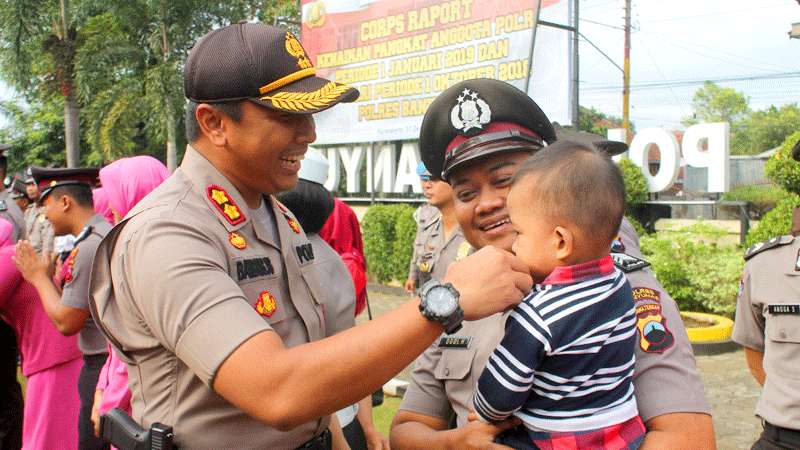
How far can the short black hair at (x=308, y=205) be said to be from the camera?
3.41m

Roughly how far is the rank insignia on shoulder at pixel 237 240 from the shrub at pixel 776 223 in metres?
6.65

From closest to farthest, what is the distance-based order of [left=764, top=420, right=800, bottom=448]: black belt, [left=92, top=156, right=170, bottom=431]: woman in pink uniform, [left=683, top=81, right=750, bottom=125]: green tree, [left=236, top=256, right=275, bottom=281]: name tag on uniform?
[left=236, top=256, right=275, bottom=281]: name tag on uniform
[left=764, top=420, right=800, bottom=448]: black belt
[left=92, top=156, right=170, bottom=431]: woman in pink uniform
[left=683, top=81, right=750, bottom=125]: green tree

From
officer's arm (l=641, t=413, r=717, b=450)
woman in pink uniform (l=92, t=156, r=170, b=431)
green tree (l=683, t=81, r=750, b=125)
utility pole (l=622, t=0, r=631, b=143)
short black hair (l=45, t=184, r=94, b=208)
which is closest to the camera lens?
officer's arm (l=641, t=413, r=717, b=450)

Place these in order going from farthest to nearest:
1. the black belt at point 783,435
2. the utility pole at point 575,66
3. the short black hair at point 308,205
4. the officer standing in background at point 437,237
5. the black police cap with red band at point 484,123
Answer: the utility pole at point 575,66 < the officer standing in background at point 437,237 < the short black hair at point 308,205 < the black belt at point 783,435 < the black police cap with red band at point 484,123

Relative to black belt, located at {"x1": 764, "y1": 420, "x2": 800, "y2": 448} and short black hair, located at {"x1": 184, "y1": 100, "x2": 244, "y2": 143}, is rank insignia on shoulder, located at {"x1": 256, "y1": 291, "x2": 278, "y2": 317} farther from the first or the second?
black belt, located at {"x1": 764, "y1": 420, "x2": 800, "y2": 448}

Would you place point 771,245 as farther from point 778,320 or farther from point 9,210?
point 9,210

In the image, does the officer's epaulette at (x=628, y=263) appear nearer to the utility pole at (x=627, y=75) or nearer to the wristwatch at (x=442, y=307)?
the wristwatch at (x=442, y=307)

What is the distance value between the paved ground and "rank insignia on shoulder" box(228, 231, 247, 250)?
448cm

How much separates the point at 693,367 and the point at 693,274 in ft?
25.1

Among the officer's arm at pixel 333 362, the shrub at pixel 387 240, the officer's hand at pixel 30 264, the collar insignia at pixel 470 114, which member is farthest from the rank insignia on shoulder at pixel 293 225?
the shrub at pixel 387 240

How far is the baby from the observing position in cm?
151

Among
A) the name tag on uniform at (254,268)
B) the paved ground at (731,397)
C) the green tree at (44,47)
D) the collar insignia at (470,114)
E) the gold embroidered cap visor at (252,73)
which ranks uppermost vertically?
the green tree at (44,47)

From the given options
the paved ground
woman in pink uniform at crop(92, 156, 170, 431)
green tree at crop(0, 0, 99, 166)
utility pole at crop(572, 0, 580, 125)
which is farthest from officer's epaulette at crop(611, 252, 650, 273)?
green tree at crop(0, 0, 99, 166)

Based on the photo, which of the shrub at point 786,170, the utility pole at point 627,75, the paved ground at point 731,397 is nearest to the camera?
the paved ground at point 731,397
